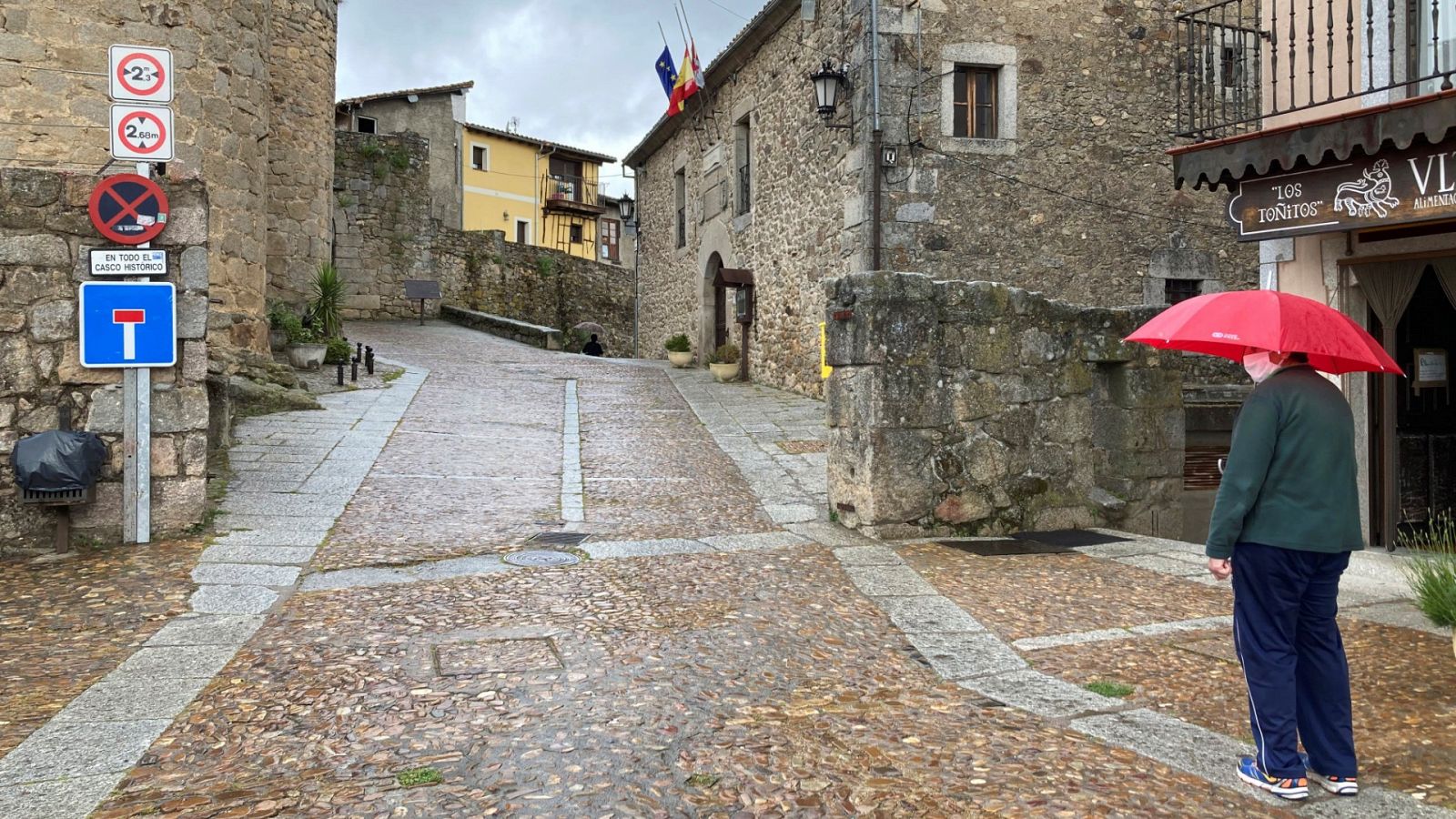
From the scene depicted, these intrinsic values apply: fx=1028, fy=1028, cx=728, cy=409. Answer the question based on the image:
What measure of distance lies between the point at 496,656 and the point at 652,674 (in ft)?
2.25

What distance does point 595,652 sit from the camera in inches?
169

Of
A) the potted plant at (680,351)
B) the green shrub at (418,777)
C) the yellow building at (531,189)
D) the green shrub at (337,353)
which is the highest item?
the yellow building at (531,189)

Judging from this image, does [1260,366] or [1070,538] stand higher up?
[1260,366]

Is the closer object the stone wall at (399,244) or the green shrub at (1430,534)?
the green shrub at (1430,534)

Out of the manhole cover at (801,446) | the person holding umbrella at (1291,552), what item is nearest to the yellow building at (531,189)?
the manhole cover at (801,446)

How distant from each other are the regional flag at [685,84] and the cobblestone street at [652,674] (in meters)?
10.7

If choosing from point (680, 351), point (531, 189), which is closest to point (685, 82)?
point (680, 351)

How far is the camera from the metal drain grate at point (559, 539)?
21.5 ft

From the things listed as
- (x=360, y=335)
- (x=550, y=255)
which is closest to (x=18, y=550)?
(x=360, y=335)

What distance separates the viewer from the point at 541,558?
6141mm

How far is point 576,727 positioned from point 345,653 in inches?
52.5

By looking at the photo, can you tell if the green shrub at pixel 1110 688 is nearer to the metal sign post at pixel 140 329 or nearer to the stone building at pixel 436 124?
the metal sign post at pixel 140 329

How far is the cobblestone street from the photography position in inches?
118

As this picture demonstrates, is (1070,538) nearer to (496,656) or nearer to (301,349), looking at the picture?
(496,656)
